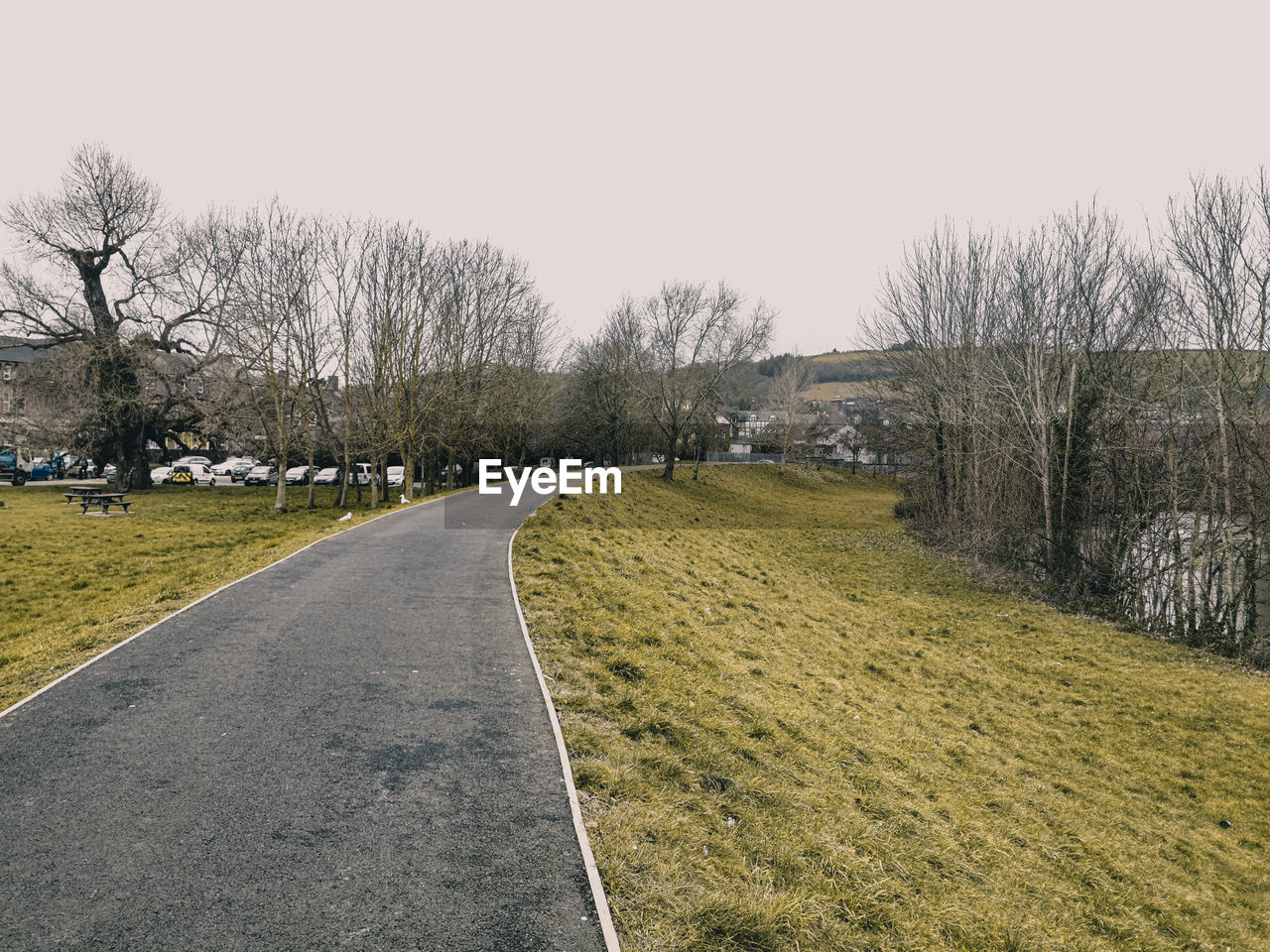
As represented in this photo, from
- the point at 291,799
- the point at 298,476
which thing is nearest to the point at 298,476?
the point at 298,476

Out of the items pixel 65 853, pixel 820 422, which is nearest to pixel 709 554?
pixel 65 853

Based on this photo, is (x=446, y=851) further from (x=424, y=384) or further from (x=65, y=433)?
(x=65, y=433)

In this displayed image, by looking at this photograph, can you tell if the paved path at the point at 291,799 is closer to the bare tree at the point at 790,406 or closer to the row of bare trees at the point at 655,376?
the row of bare trees at the point at 655,376

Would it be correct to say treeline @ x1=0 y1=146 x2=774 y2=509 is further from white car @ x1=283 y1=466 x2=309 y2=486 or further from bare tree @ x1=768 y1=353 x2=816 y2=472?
bare tree @ x1=768 y1=353 x2=816 y2=472

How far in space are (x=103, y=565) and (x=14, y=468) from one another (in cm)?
3613

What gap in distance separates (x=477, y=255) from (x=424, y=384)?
7697 millimetres

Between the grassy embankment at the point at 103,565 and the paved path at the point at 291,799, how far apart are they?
3.42ft

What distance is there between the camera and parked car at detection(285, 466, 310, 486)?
141 feet

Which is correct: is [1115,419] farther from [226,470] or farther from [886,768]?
[226,470]

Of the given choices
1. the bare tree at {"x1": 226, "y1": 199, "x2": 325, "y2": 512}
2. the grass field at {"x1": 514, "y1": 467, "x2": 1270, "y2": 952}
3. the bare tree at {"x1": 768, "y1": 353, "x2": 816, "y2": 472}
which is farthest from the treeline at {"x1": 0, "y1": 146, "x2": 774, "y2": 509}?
the bare tree at {"x1": 768, "y1": 353, "x2": 816, "y2": 472}

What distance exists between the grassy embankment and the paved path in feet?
3.42

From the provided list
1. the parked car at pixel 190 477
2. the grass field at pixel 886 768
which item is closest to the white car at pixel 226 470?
the parked car at pixel 190 477

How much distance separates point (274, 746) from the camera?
18.2ft

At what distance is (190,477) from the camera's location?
41.2m
